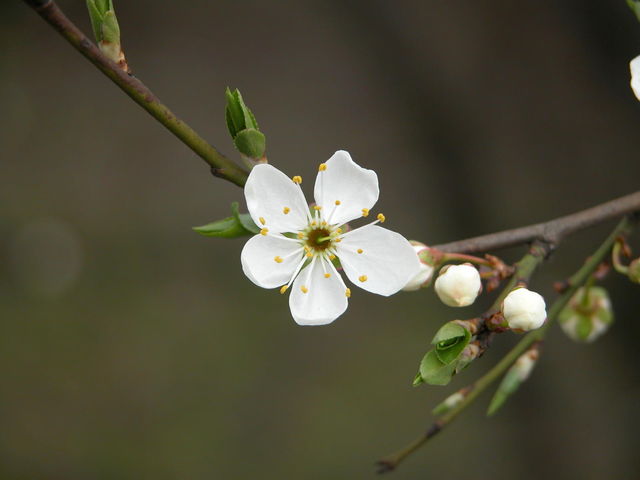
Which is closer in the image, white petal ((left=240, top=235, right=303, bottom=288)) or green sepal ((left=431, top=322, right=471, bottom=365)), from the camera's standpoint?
green sepal ((left=431, top=322, right=471, bottom=365))

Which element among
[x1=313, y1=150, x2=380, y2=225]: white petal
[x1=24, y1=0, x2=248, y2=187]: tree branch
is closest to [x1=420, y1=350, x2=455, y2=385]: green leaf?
[x1=313, y1=150, x2=380, y2=225]: white petal

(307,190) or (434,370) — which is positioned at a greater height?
(307,190)

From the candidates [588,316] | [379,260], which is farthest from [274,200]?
[588,316]

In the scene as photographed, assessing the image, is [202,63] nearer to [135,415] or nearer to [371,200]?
[135,415]

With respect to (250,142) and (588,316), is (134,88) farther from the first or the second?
(588,316)

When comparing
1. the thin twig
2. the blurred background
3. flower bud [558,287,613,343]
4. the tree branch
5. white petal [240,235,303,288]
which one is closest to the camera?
the tree branch

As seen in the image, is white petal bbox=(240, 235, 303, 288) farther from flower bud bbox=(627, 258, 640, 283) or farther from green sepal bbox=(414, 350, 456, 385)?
flower bud bbox=(627, 258, 640, 283)

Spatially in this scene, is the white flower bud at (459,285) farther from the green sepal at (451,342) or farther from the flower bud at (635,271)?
the flower bud at (635,271)
